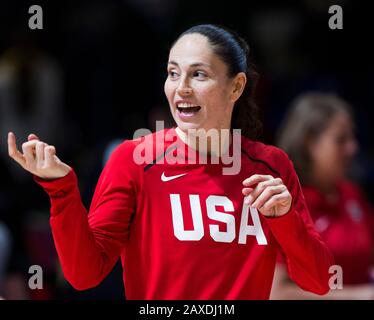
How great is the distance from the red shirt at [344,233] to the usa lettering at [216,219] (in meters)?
1.74

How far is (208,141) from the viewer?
2.88 m

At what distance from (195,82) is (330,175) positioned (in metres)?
2.07

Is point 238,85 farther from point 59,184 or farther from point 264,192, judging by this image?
point 59,184

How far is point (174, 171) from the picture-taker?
2.87 metres

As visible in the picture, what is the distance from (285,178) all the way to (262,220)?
7.2 inches

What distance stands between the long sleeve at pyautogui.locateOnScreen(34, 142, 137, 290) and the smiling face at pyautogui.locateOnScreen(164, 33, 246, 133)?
224 millimetres

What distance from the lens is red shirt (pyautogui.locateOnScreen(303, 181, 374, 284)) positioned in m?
4.54
